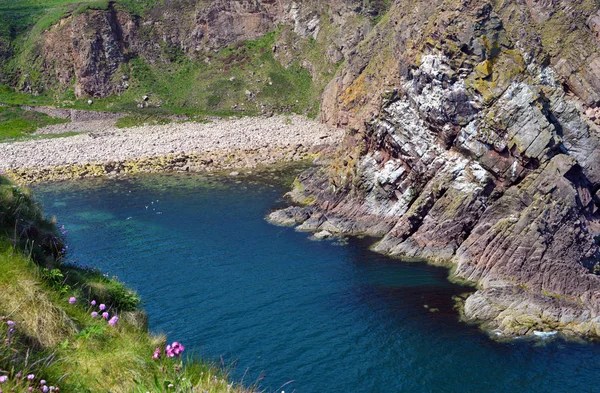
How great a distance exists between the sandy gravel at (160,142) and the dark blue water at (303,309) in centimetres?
3276

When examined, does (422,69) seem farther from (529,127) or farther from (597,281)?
(597,281)

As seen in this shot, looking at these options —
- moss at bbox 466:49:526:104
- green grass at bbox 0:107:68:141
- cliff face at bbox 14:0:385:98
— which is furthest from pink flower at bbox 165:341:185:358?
cliff face at bbox 14:0:385:98

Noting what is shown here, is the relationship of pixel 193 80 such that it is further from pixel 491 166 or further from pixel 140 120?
pixel 491 166

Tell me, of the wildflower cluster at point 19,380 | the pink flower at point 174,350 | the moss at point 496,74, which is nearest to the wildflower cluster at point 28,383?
the wildflower cluster at point 19,380

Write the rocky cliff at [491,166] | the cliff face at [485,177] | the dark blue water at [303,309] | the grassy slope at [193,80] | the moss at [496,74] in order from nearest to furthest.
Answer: the dark blue water at [303,309] → the cliff face at [485,177] → the rocky cliff at [491,166] → the moss at [496,74] → the grassy slope at [193,80]

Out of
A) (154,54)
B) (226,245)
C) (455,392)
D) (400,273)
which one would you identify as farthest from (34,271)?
(154,54)

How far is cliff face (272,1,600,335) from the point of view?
1449 inches

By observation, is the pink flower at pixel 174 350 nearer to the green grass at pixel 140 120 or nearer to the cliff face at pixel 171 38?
the green grass at pixel 140 120

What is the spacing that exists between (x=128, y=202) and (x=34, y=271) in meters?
55.5

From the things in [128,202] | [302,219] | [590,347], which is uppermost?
[590,347]

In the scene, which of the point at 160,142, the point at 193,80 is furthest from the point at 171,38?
the point at 160,142

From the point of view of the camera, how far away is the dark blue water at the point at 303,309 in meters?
28.7

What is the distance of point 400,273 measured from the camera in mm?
42781

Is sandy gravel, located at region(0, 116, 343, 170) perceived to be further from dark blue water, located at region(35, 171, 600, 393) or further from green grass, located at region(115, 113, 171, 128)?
Answer: dark blue water, located at region(35, 171, 600, 393)
